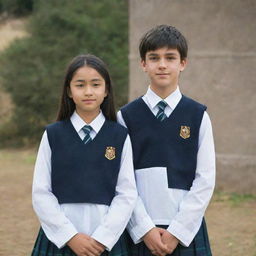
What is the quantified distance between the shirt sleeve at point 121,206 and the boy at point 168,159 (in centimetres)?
7

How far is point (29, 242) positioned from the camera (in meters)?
5.20

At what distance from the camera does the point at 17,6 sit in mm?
25812

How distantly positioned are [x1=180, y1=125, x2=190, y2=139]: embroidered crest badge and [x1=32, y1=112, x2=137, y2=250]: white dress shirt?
0.26 meters

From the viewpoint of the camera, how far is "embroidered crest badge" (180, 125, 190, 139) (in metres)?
2.86

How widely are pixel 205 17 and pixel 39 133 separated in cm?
718

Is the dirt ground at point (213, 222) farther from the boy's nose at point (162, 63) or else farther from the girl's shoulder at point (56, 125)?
the boy's nose at point (162, 63)

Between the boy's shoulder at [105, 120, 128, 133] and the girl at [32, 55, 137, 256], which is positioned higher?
the boy's shoulder at [105, 120, 128, 133]

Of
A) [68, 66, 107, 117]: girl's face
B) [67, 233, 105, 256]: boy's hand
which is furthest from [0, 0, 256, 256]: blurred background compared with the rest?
[68, 66, 107, 117]: girl's face

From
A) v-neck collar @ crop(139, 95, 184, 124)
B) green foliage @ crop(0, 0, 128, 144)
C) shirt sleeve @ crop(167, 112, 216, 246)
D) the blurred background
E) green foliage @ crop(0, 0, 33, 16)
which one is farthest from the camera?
green foliage @ crop(0, 0, 33, 16)

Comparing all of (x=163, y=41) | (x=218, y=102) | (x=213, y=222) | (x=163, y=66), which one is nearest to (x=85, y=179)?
(x=163, y=66)

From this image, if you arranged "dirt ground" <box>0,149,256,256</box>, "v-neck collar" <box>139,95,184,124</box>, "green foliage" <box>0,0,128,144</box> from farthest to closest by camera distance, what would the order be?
1. "green foliage" <box>0,0,128,144</box>
2. "dirt ground" <box>0,149,256,256</box>
3. "v-neck collar" <box>139,95,184,124</box>

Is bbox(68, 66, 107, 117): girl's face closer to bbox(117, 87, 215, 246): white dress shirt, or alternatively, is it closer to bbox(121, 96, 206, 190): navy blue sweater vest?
bbox(121, 96, 206, 190): navy blue sweater vest

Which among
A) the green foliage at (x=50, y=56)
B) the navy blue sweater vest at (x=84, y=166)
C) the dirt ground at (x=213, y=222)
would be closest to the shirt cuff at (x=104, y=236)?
the navy blue sweater vest at (x=84, y=166)

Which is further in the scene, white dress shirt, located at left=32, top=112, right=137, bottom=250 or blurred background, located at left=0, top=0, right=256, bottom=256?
blurred background, located at left=0, top=0, right=256, bottom=256
